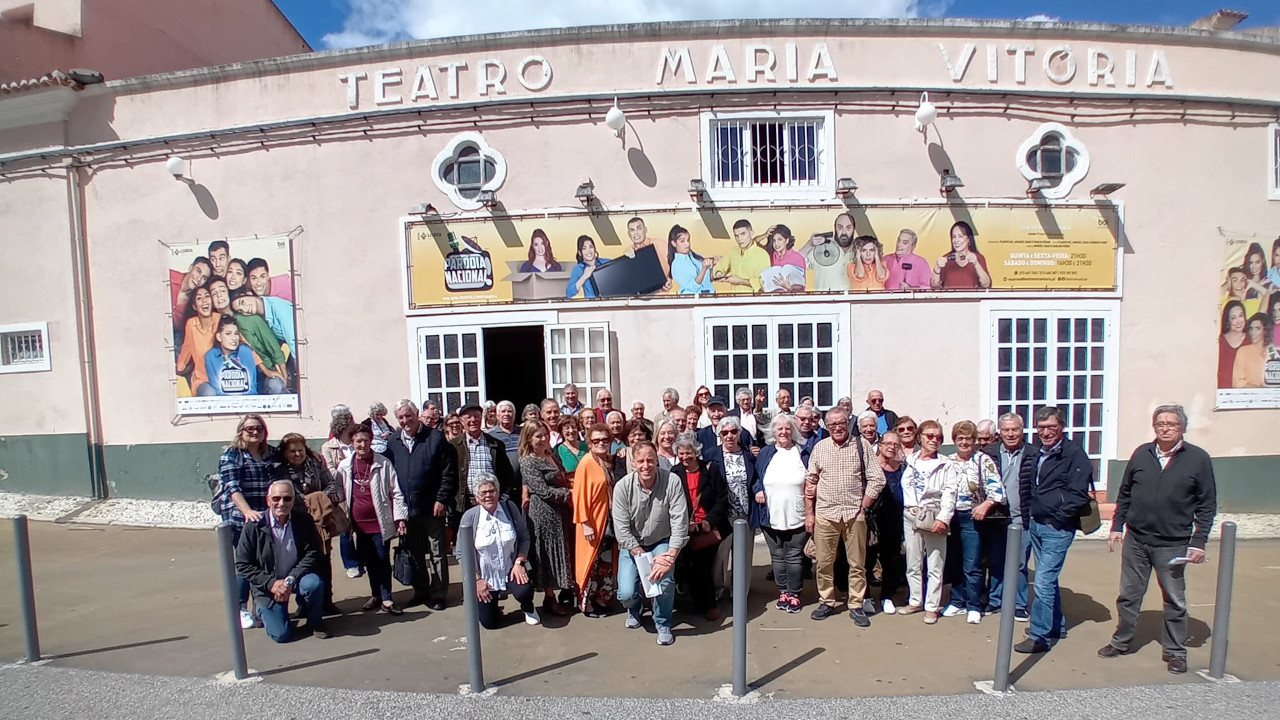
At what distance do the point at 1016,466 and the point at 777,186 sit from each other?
4.65 meters

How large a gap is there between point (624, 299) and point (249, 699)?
18.2 ft

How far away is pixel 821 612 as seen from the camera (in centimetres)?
473

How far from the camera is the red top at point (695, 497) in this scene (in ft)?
15.2

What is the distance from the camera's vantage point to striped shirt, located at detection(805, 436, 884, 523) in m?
4.64

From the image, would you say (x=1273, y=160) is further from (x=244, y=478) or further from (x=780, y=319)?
(x=244, y=478)

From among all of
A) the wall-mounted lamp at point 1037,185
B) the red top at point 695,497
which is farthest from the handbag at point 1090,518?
the wall-mounted lamp at point 1037,185

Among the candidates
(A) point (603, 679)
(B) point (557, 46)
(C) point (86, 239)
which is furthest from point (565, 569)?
(C) point (86, 239)

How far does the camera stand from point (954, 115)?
26.1 ft

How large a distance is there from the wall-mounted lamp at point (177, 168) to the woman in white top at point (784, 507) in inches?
343

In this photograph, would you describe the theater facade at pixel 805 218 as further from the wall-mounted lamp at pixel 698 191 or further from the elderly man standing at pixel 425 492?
the elderly man standing at pixel 425 492

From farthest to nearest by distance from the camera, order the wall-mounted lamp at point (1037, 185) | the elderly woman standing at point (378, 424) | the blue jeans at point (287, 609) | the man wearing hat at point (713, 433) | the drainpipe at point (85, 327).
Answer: the drainpipe at point (85, 327)
the wall-mounted lamp at point (1037, 185)
the elderly woman standing at point (378, 424)
the man wearing hat at point (713, 433)
the blue jeans at point (287, 609)

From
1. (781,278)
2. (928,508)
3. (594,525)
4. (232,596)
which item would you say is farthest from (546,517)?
(781,278)

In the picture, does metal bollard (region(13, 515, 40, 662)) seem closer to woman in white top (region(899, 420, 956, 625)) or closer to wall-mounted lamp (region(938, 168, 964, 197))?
woman in white top (region(899, 420, 956, 625))

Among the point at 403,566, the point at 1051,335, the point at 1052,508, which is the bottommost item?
the point at 403,566
